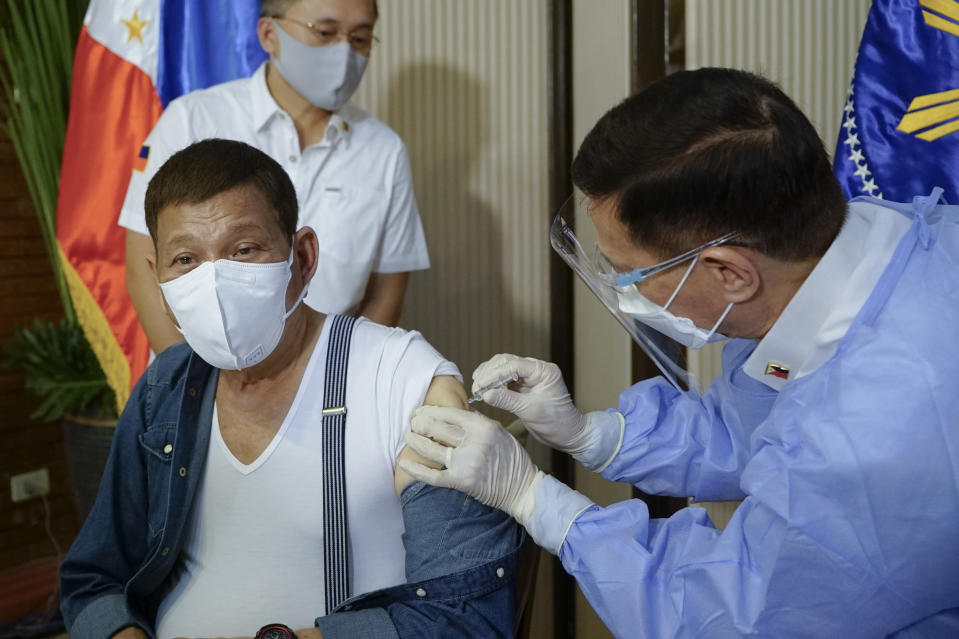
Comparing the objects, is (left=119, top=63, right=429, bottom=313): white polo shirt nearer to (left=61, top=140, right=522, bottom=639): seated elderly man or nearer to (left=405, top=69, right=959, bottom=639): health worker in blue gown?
(left=61, top=140, right=522, bottom=639): seated elderly man

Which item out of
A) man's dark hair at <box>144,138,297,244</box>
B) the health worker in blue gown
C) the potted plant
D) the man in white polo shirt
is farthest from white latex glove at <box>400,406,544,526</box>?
→ the potted plant

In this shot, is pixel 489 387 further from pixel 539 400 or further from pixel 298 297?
pixel 298 297

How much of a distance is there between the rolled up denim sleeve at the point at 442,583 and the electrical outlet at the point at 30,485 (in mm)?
2812

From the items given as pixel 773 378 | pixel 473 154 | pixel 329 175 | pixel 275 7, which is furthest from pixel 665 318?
pixel 473 154

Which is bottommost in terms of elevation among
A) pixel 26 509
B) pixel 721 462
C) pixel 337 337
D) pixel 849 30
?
pixel 26 509

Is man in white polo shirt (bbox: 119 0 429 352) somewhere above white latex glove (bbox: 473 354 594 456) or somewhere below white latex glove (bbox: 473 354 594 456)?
above

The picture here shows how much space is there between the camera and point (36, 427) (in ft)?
12.1

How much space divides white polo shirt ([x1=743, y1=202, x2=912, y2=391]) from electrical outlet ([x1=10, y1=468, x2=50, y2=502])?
3307 mm

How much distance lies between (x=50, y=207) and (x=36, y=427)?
101cm

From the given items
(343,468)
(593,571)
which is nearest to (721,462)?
(593,571)

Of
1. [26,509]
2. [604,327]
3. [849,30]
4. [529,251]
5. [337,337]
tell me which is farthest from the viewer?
[26,509]

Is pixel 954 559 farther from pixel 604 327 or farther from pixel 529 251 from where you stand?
pixel 529 251

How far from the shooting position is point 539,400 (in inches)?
63.3

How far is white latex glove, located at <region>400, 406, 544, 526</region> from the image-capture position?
1.34 m
